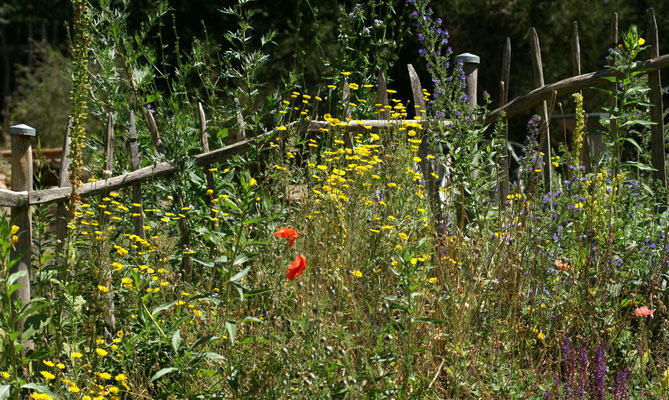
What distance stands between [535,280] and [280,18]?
484 inches

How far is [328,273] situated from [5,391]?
118 cm

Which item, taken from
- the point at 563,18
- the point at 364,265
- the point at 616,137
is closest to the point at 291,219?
the point at 364,265

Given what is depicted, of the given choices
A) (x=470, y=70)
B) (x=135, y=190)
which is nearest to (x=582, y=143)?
(x=470, y=70)

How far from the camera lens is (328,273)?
3039mm

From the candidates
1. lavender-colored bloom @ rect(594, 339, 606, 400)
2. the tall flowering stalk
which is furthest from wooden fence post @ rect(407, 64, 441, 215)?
the tall flowering stalk

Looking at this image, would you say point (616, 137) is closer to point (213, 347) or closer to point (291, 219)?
→ point (291, 219)

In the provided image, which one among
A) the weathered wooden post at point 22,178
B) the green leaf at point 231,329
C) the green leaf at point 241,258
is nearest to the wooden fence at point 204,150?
the weathered wooden post at point 22,178

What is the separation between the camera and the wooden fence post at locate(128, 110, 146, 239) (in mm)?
4066

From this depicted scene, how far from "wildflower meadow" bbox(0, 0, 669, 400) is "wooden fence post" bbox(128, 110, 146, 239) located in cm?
2

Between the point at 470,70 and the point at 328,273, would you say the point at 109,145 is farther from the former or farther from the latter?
the point at 470,70

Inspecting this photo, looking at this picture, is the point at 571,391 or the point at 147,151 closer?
the point at 571,391

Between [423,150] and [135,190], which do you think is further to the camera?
[423,150]

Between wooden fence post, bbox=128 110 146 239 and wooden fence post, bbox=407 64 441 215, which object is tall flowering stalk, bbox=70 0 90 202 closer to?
wooden fence post, bbox=128 110 146 239

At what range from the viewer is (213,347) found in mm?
2914
